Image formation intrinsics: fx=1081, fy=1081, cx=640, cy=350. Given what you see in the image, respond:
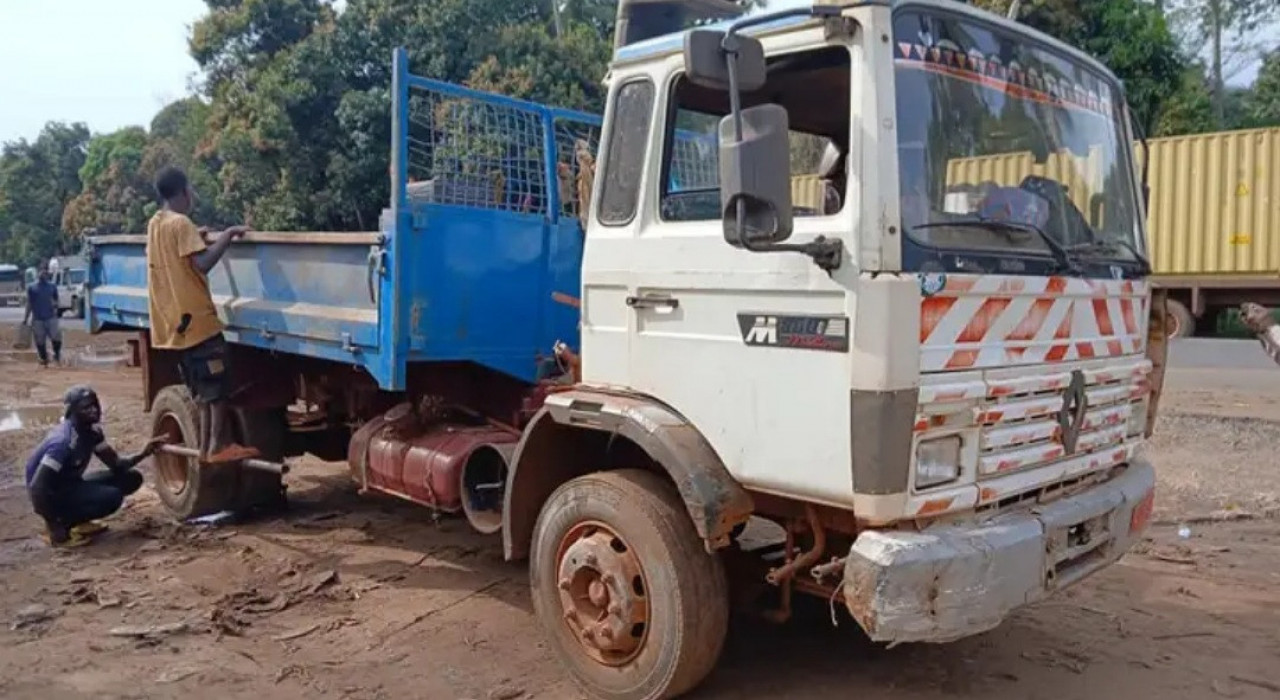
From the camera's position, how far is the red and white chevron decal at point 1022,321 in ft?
10.6

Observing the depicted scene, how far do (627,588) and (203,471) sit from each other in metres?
3.82

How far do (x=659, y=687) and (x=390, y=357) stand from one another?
201cm

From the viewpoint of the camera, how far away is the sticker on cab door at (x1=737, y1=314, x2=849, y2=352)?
10.6 ft

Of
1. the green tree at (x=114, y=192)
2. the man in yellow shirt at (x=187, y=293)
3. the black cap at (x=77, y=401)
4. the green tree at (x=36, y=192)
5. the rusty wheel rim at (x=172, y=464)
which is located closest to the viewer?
the man in yellow shirt at (x=187, y=293)

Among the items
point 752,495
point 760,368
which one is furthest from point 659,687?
point 760,368

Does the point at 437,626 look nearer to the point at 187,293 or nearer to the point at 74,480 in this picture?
the point at 187,293

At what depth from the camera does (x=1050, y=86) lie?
12.5ft

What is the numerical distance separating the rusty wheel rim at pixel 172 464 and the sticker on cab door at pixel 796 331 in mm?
4585

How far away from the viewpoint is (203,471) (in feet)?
21.5

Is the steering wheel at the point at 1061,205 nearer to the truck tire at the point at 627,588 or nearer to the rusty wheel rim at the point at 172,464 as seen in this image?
the truck tire at the point at 627,588

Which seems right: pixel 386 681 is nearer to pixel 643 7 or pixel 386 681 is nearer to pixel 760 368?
pixel 760 368

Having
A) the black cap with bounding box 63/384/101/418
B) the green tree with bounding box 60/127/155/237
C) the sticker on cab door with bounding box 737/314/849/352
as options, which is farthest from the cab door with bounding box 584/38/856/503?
the green tree with bounding box 60/127/155/237

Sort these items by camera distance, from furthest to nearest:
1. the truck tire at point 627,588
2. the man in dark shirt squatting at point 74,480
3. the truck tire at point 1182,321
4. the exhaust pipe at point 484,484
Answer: the truck tire at point 1182,321
the man in dark shirt squatting at point 74,480
the exhaust pipe at point 484,484
the truck tire at point 627,588

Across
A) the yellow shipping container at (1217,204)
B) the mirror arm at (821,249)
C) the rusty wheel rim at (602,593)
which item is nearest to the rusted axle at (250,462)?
the rusty wheel rim at (602,593)
